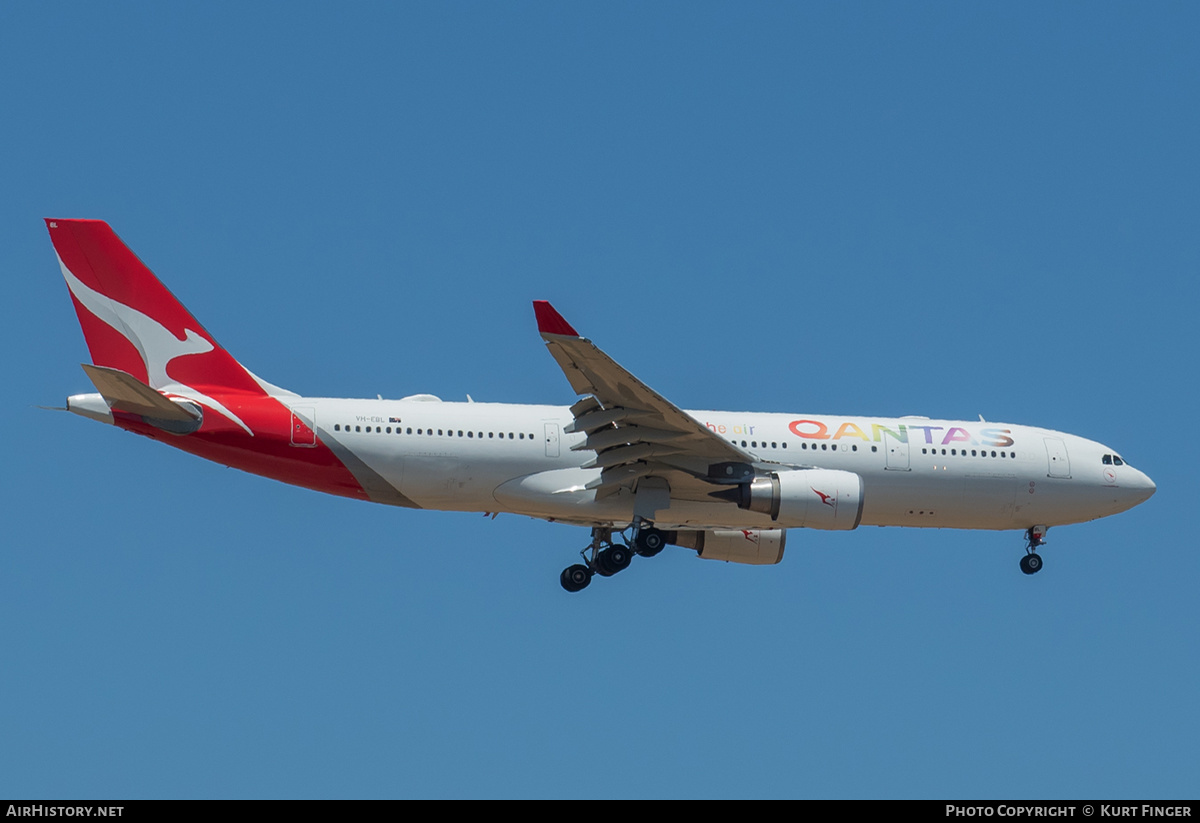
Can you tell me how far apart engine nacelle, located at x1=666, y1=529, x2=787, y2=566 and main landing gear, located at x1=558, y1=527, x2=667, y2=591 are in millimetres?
2351

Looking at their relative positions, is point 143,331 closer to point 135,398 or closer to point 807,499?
point 135,398

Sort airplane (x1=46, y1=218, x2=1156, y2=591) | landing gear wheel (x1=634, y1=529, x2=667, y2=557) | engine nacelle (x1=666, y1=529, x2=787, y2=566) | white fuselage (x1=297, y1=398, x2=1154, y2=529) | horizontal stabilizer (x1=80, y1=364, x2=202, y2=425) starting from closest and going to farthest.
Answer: horizontal stabilizer (x1=80, y1=364, x2=202, y2=425), airplane (x1=46, y1=218, x2=1156, y2=591), white fuselage (x1=297, y1=398, x2=1154, y2=529), landing gear wheel (x1=634, y1=529, x2=667, y2=557), engine nacelle (x1=666, y1=529, x2=787, y2=566)

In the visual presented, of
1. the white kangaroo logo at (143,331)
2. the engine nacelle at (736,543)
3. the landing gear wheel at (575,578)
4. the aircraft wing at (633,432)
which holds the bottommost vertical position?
the landing gear wheel at (575,578)

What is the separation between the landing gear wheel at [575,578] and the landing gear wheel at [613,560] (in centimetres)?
33

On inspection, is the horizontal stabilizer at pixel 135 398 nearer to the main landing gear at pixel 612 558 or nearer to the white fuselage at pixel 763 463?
the white fuselage at pixel 763 463

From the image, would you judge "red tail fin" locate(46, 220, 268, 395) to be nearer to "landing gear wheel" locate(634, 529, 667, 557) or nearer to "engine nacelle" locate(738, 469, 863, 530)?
"landing gear wheel" locate(634, 529, 667, 557)

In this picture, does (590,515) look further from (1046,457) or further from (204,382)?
(1046,457)

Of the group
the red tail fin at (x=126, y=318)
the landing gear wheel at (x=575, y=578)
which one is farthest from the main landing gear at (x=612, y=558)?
the red tail fin at (x=126, y=318)

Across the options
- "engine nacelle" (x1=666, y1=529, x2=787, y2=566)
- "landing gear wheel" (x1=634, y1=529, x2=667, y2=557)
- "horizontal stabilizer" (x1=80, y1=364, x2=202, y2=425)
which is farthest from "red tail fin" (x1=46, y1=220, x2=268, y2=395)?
"engine nacelle" (x1=666, y1=529, x2=787, y2=566)

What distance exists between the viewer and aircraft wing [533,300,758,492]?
91.9 ft

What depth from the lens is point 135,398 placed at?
2844cm

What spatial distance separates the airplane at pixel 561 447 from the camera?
29.3 meters

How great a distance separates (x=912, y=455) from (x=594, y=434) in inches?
279
